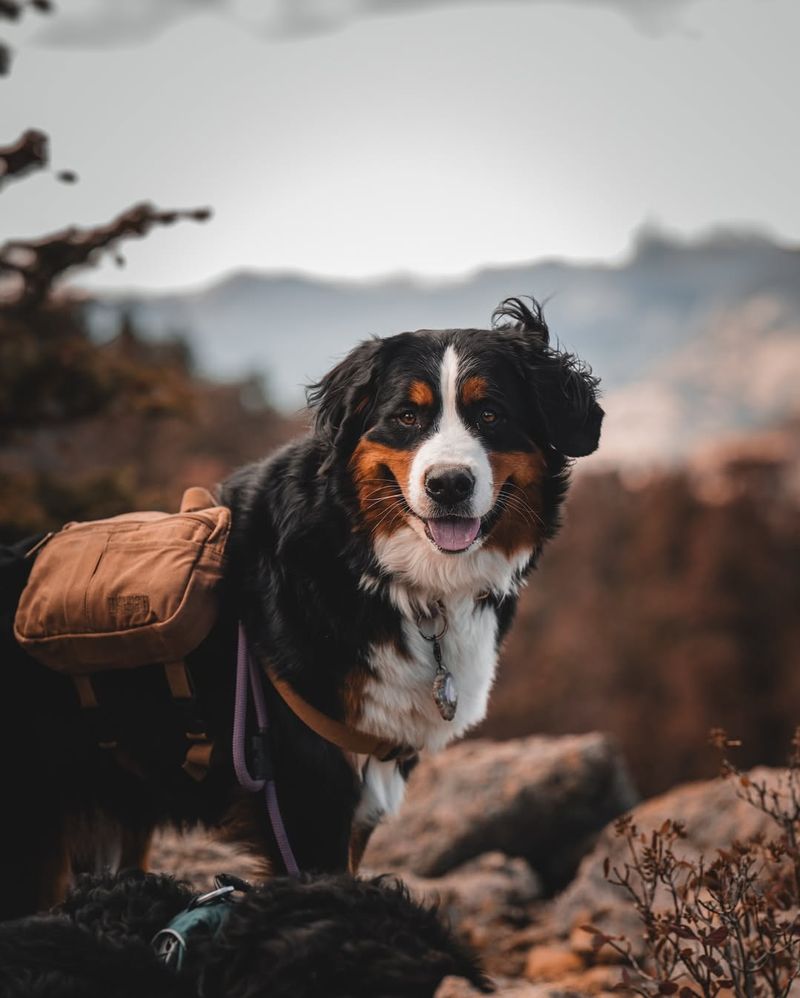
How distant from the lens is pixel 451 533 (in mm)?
2922

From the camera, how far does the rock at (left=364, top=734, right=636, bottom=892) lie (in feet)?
16.5

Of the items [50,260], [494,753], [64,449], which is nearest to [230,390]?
[64,449]

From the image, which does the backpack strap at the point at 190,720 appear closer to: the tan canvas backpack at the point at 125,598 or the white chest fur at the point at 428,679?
Answer: the tan canvas backpack at the point at 125,598

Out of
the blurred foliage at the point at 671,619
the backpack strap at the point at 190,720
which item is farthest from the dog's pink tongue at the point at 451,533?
the blurred foliage at the point at 671,619

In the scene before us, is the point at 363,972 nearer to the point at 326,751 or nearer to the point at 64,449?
the point at 326,751

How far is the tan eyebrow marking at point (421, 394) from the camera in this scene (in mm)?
2973

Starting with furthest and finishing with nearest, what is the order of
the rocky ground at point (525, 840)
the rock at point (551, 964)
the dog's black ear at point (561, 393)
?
the rocky ground at point (525, 840)
the rock at point (551, 964)
the dog's black ear at point (561, 393)

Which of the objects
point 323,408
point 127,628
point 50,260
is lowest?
point 127,628

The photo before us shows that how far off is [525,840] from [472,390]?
3052 millimetres

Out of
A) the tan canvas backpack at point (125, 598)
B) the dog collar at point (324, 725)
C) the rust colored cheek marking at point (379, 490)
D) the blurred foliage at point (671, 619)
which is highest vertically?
the rust colored cheek marking at point (379, 490)

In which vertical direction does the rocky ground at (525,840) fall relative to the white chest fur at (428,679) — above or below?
below

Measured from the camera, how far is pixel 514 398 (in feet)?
10.2

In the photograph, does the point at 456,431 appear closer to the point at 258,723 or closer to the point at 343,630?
the point at 343,630

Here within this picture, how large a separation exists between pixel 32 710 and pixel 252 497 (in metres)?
0.94
